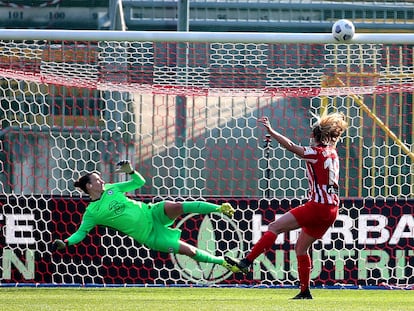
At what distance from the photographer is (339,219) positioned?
10.6m

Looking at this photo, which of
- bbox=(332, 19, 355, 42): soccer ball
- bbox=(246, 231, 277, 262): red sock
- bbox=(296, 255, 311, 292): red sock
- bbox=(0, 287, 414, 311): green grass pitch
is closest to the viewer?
bbox=(0, 287, 414, 311): green grass pitch

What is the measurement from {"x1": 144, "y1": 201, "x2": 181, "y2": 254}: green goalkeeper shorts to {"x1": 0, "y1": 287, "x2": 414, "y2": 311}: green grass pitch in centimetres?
43

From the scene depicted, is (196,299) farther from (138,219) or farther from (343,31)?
(343,31)

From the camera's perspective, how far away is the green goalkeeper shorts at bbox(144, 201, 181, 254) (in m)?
8.75

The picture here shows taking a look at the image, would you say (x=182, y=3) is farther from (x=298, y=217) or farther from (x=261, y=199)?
(x=298, y=217)

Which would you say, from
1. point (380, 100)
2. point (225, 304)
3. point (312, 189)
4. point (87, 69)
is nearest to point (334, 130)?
point (312, 189)

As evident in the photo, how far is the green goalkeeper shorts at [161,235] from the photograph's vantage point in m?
8.75

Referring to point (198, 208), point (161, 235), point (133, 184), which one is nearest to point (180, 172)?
point (133, 184)

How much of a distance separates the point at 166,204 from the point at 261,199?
211 centimetres

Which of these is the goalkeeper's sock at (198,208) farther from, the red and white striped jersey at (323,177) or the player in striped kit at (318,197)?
the red and white striped jersey at (323,177)

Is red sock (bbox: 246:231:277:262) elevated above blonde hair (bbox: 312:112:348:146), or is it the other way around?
blonde hair (bbox: 312:112:348:146)

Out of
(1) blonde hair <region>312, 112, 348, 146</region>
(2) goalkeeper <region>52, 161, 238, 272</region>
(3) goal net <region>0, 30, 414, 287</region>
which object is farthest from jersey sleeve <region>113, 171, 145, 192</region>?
(1) blonde hair <region>312, 112, 348, 146</region>

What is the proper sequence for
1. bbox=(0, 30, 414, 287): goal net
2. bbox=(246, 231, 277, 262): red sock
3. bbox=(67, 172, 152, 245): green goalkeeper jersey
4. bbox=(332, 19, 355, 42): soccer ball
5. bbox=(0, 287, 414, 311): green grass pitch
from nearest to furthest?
bbox=(0, 287, 414, 311): green grass pitch
bbox=(246, 231, 277, 262): red sock
bbox=(332, 19, 355, 42): soccer ball
bbox=(67, 172, 152, 245): green goalkeeper jersey
bbox=(0, 30, 414, 287): goal net

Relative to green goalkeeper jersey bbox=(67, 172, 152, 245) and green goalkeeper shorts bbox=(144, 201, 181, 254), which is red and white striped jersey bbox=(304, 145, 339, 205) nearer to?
green goalkeeper shorts bbox=(144, 201, 181, 254)
